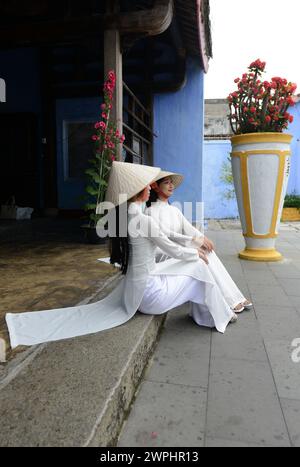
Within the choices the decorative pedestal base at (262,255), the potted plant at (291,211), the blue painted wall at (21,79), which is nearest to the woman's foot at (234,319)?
the decorative pedestal base at (262,255)

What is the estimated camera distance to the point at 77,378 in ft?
5.26

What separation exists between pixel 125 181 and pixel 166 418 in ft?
3.99

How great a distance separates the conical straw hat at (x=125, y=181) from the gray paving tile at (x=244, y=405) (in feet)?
3.39

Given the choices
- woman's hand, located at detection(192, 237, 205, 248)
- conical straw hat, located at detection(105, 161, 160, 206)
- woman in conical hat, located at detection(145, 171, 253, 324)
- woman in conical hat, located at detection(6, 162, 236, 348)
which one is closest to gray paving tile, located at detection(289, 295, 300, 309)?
woman in conical hat, located at detection(145, 171, 253, 324)

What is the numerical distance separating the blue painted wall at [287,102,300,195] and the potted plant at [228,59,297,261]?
782 cm

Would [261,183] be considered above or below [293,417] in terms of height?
above

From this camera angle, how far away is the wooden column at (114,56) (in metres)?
4.22

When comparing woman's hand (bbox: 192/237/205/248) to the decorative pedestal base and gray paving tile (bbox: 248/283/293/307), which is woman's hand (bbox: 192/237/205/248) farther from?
the decorative pedestal base

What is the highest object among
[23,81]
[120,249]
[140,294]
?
[23,81]

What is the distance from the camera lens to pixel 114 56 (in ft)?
14.2

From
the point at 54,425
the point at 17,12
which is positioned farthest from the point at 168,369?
the point at 17,12

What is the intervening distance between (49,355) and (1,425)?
54 cm

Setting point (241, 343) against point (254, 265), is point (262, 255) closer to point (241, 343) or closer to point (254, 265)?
point (254, 265)

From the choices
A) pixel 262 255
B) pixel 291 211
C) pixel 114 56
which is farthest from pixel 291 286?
pixel 291 211
